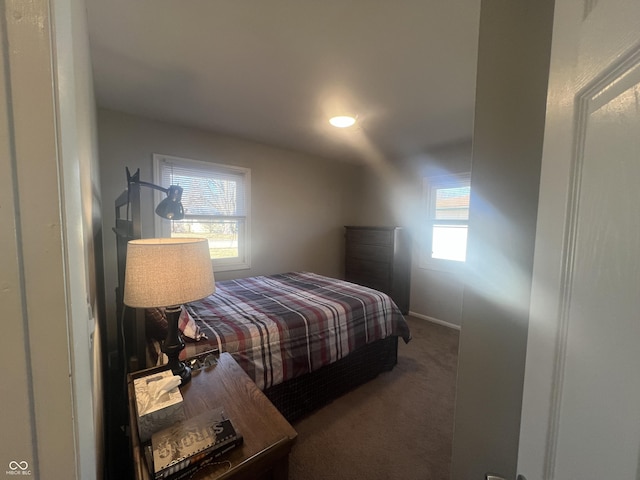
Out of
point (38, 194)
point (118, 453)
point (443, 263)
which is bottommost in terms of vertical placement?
point (118, 453)

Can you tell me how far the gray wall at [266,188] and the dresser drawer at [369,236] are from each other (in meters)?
0.39

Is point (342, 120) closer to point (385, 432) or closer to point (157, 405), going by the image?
point (157, 405)

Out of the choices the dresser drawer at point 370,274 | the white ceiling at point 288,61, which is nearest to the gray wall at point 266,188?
the white ceiling at point 288,61

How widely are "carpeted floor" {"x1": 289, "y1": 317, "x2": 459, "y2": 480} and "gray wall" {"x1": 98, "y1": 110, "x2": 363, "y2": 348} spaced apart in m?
2.18

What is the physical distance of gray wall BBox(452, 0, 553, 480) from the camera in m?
0.67

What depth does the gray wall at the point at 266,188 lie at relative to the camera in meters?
2.60

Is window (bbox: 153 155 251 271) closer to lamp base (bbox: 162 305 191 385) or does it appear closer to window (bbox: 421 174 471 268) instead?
lamp base (bbox: 162 305 191 385)

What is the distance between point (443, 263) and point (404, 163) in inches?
65.6

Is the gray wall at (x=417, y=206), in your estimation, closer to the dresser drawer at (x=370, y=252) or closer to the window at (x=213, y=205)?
the dresser drawer at (x=370, y=252)

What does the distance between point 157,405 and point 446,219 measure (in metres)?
3.72

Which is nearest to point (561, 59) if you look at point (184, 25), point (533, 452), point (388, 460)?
point (533, 452)

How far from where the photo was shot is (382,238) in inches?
155

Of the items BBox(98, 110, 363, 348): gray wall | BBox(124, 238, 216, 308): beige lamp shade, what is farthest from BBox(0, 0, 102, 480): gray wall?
BBox(98, 110, 363, 348): gray wall

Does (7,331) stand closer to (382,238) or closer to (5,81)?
(5,81)
